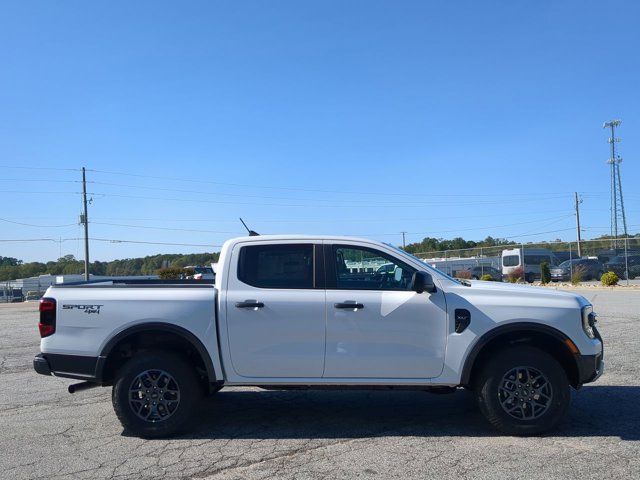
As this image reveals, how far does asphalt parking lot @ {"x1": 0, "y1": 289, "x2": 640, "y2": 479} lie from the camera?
484cm

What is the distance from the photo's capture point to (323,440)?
18.5ft

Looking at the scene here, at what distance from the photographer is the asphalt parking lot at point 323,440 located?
4840 millimetres

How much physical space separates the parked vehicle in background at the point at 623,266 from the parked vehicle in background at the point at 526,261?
12.7 ft

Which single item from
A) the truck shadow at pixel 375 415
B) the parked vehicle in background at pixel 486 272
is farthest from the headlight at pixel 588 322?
the parked vehicle in background at pixel 486 272

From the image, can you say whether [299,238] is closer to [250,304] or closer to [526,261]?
[250,304]

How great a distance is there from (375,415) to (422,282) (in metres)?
1.87

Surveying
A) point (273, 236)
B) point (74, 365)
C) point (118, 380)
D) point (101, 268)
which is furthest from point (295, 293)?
point (101, 268)

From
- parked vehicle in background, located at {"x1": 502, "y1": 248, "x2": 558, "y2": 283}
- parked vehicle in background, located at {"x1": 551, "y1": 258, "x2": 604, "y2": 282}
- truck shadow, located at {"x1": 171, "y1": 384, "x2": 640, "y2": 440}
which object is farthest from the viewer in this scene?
parked vehicle in background, located at {"x1": 502, "y1": 248, "x2": 558, "y2": 283}

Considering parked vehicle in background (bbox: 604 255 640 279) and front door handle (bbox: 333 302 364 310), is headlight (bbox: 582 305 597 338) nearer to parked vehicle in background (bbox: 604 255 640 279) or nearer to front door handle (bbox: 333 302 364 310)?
front door handle (bbox: 333 302 364 310)

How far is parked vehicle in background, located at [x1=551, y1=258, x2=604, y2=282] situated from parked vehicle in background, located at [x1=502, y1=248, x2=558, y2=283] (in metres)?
1.44

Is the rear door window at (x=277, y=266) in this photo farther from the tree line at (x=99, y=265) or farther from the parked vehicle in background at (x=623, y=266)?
the tree line at (x=99, y=265)

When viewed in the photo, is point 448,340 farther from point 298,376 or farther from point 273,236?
point 273,236

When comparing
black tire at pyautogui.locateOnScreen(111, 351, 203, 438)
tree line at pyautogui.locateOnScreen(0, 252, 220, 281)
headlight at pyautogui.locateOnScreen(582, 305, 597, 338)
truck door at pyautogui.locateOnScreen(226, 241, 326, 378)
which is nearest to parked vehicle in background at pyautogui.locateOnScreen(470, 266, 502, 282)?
tree line at pyautogui.locateOnScreen(0, 252, 220, 281)

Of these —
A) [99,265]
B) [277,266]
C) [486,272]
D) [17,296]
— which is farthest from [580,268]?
[99,265]
